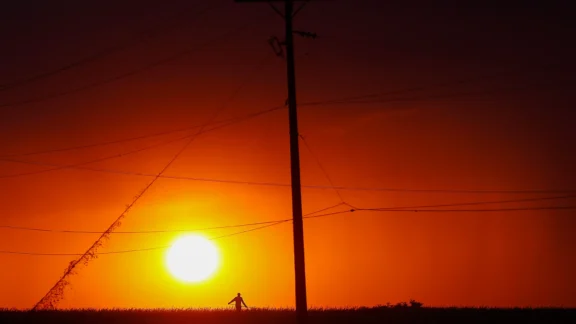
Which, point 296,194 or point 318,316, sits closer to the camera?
point 296,194

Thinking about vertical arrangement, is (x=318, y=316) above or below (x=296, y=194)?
below

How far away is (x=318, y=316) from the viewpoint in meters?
46.8

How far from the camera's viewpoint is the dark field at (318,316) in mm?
45625

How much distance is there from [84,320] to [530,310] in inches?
1024

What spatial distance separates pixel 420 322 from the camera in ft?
147

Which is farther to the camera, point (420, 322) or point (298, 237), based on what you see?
point (420, 322)

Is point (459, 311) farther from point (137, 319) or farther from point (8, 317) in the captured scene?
point (8, 317)

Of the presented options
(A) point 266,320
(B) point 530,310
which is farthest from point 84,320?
(B) point 530,310

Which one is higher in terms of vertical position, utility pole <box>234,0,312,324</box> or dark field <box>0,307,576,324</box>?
utility pole <box>234,0,312,324</box>

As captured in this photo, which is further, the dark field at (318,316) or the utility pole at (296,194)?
the dark field at (318,316)

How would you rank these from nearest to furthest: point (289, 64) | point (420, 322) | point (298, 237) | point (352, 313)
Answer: point (298, 237) → point (289, 64) → point (420, 322) → point (352, 313)

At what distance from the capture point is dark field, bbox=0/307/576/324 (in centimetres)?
4562

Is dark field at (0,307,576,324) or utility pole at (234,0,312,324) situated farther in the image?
dark field at (0,307,576,324)

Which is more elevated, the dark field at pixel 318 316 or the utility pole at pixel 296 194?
the utility pole at pixel 296 194
